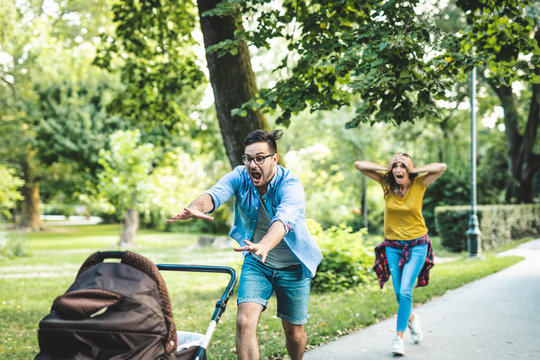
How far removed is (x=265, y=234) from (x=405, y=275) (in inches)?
97.9

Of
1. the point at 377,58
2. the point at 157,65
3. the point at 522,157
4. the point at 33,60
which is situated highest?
the point at 33,60

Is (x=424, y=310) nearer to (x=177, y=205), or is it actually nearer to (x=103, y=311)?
(x=103, y=311)

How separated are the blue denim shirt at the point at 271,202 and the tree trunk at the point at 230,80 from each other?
12.2 ft

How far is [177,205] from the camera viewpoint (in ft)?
89.0

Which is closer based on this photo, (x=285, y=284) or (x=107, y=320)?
(x=107, y=320)

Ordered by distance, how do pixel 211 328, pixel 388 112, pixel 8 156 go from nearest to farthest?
pixel 211 328, pixel 388 112, pixel 8 156

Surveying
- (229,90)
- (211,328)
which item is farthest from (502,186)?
(211,328)

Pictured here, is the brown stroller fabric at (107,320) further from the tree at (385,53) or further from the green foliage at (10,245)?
the green foliage at (10,245)

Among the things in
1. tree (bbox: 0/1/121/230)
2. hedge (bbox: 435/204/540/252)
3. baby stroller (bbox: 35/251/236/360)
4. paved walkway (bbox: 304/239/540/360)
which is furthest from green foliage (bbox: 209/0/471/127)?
hedge (bbox: 435/204/540/252)

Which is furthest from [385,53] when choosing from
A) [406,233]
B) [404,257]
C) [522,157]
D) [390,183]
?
[522,157]

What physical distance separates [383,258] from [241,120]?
3.05 m

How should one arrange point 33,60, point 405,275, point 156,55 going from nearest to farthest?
point 405,275 < point 156,55 < point 33,60

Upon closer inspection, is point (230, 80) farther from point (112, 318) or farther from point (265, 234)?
point (112, 318)

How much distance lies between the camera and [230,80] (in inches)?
297
